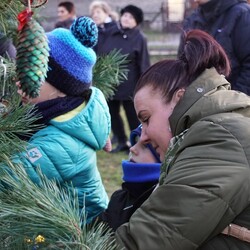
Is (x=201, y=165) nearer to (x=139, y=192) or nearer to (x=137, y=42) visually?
(x=139, y=192)

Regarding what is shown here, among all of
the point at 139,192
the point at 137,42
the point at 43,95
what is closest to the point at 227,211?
the point at 139,192

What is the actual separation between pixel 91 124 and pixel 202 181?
0.95 meters

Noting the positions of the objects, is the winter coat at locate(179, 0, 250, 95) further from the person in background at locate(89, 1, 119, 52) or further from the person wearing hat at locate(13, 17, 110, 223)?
the person in background at locate(89, 1, 119, 52)

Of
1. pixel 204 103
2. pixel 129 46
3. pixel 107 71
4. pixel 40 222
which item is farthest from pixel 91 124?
pixel 129 46

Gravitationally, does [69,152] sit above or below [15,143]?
below

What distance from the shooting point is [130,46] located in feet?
19.8

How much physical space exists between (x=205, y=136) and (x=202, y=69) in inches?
11.0

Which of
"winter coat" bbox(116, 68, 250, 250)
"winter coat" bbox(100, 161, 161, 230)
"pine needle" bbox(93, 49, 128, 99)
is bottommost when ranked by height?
"winter coat" bbox(100, 161, 161, 230)

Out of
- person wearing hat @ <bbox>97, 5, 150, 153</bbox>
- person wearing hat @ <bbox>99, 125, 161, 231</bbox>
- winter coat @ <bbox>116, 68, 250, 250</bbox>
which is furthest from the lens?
person wearing hat @ <bbox>97, 5, 150, 153</bbox>

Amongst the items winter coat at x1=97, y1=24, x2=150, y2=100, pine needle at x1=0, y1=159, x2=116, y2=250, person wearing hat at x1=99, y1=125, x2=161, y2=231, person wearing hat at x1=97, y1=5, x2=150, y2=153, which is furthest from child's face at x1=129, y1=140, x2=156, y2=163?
winter coat at x1=97, y1=24, x2=150, y2=100

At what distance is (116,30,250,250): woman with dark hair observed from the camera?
1.14 m

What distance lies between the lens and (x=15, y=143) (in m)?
1.18

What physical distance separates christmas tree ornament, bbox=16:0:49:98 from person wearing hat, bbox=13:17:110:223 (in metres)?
0.61

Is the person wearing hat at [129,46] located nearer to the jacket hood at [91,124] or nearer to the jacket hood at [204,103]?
the jacket hood at [91,124]
